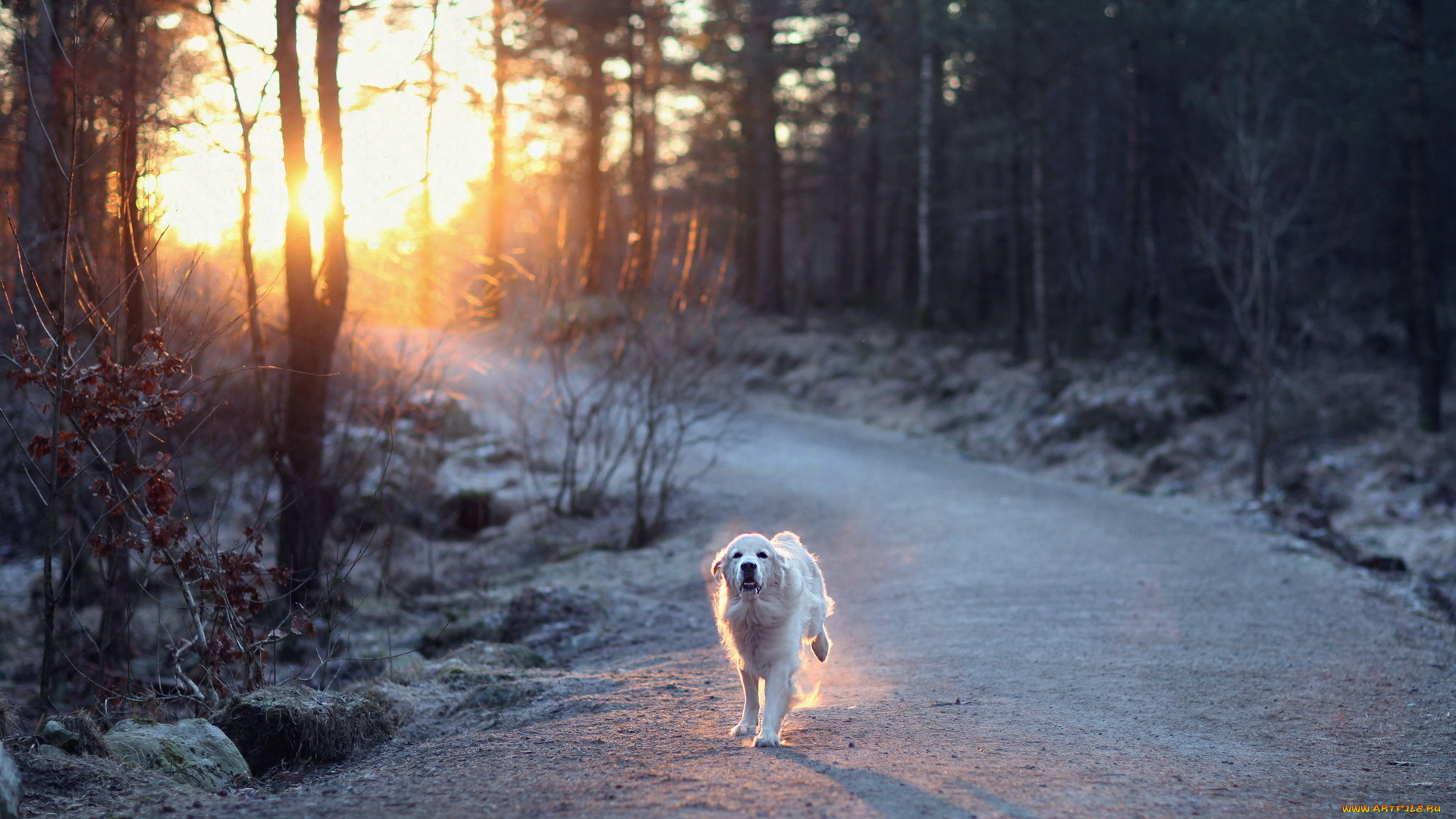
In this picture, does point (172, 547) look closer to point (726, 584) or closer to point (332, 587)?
point (332, 587)

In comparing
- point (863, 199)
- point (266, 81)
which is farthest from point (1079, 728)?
point (863, 199)

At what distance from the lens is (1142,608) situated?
8.91 metres

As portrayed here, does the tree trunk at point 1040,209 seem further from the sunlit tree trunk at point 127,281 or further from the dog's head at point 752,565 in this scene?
the dog's head at point 752,565

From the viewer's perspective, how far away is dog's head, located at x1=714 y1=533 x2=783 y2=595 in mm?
4969

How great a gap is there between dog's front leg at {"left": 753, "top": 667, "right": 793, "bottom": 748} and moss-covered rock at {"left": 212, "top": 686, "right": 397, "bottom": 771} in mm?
2185

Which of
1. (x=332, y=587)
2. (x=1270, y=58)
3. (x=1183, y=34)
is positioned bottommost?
(x=332, y=587)

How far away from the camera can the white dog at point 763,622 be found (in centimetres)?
503

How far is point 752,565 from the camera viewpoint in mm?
4992

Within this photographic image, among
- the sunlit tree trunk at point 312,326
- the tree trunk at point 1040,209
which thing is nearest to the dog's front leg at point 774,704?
the sunlit tree trunk at point 312,326

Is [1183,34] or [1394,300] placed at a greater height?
[1183,34]

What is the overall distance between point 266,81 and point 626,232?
7.54 metres

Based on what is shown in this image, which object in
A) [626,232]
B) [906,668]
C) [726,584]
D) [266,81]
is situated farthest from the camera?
Answer: [626,232]

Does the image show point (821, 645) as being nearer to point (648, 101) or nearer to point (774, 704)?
point (774, 704)

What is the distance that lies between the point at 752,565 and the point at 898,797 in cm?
130
